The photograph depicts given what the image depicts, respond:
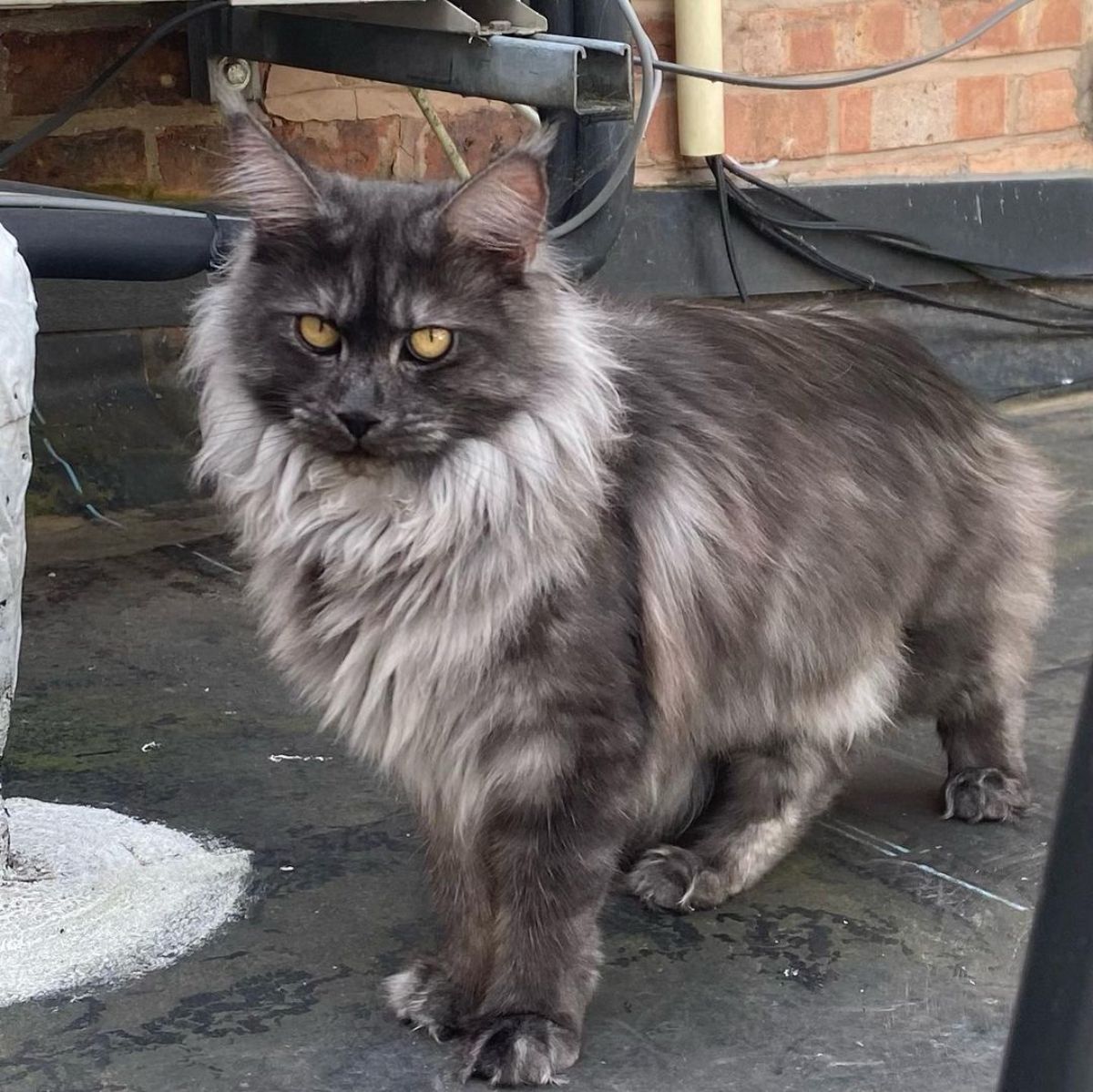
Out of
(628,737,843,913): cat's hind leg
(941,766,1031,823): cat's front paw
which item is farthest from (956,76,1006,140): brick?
(628,737,843,913): cat's hind leg

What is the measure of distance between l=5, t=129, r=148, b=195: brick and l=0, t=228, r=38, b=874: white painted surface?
2077 mm

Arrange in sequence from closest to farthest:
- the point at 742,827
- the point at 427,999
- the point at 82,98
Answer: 1. the point at 427,999
2. the point at 742,827
3. the point at 82,98

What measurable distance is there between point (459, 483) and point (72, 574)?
2157mm

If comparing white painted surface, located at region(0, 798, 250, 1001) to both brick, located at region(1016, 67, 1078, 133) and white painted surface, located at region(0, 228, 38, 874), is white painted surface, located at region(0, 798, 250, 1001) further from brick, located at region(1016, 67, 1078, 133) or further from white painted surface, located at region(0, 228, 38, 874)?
brick, located at region(1016, 67, 1078, 133)

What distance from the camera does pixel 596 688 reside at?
201 centimetres

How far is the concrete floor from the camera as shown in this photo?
2033 mm

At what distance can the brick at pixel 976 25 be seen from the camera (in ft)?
16.3

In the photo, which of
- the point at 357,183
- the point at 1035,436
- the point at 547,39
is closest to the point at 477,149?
the point at 547,39

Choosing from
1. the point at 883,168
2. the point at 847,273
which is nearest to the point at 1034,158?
the point at 883,168

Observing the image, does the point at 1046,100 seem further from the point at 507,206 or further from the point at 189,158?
the point at 507,206

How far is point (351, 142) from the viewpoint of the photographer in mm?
4375

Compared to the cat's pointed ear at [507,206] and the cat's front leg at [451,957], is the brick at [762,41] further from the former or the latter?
the cat's front leg at [451,957]

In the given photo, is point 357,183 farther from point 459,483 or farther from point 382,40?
point 382,40

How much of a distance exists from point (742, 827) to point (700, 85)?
2.69 meters
